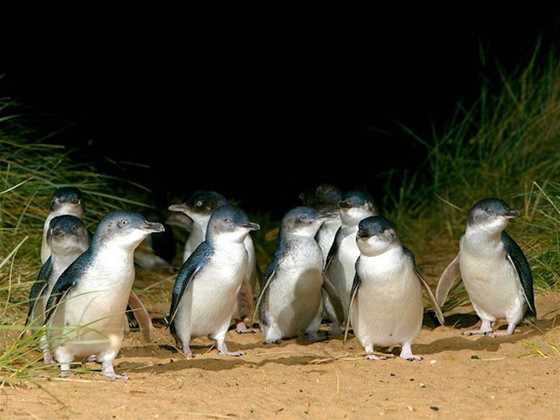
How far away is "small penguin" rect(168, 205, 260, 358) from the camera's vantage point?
24.8 feet

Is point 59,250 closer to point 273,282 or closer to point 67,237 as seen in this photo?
point 67,237

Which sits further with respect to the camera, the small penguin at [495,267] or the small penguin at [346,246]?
the small penguin at [346,246]

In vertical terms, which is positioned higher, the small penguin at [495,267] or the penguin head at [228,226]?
the penguin head at [228,226]

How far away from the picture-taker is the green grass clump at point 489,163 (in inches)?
427

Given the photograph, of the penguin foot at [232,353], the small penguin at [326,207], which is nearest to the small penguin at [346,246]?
the small penguin at [326,207]

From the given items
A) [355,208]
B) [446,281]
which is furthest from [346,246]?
[446,281]

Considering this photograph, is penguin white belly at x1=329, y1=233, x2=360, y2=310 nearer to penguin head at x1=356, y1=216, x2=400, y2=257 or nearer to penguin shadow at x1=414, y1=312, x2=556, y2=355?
penguin shadow at x1=414, y1=312, x2=556, y2=355

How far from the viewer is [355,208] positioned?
8.49 m

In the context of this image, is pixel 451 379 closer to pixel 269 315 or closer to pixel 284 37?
pixel 269 315

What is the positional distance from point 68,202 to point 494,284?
2641mm

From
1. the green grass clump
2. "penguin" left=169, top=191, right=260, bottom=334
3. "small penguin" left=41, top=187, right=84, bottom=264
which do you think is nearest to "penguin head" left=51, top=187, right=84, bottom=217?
"small penguin" left=41, top=187, right=84, bottom=264

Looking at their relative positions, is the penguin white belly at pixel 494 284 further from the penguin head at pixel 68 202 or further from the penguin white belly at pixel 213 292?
the penguin head at pixel 68 202

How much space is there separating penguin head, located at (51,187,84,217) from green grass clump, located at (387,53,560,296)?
3.17 meters

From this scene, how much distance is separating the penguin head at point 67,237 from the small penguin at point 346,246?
65.4 inches
